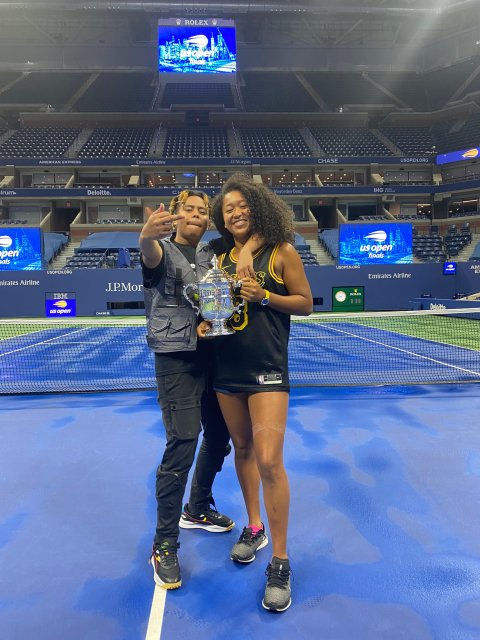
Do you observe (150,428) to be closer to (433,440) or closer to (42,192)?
(433,440)

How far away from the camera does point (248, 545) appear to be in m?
2.52

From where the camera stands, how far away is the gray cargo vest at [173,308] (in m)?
2.29

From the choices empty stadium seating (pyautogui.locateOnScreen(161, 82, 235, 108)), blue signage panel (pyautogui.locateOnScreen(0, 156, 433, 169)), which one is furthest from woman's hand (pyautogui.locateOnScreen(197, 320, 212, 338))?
empty stadium seating (pyautogui.locateOnScreen(161, 82, 235, 108))

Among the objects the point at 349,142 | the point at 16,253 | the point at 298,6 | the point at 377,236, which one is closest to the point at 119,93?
the point at 298,6

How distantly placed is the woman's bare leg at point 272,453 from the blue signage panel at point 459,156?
34554mm

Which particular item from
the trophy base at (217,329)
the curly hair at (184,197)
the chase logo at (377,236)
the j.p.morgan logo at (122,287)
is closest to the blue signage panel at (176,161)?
the chase logo at (377,236)

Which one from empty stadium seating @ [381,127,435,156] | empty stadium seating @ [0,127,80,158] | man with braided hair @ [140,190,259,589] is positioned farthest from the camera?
empty stadium seating @ [381,127,435,156]

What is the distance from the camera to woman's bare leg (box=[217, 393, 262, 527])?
91.9 inches

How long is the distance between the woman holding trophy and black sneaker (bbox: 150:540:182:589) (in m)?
0.49

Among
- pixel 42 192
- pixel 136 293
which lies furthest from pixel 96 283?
pixel 42 192

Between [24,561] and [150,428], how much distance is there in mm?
2222

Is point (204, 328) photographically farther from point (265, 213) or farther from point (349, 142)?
point (349, 142)

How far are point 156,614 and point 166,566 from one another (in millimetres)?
240

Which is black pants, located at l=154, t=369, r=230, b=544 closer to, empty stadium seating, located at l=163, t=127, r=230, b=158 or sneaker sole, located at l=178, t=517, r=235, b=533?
sneaker sole, located at l=178, t=517, r=235, b=533
